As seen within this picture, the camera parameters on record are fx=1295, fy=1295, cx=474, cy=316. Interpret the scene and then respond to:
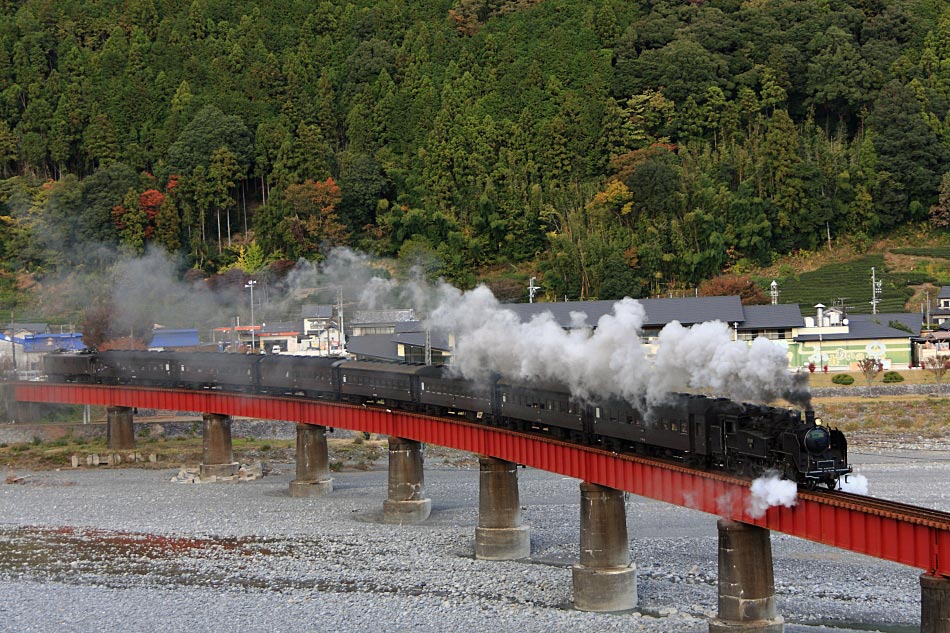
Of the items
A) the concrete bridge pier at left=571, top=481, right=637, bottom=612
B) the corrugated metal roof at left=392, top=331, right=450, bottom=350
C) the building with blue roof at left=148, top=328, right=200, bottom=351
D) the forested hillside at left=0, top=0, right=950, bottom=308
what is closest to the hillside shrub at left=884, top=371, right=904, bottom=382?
the forested hillside at left=0, top=0, right=950, bottom=308

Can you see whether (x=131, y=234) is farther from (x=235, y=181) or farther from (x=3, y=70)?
(x=3, y=70)

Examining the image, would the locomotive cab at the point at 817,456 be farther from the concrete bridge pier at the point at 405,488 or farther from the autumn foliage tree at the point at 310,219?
the autumn foliage tree at the point at 310,219

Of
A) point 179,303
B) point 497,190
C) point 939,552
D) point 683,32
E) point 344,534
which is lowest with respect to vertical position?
point 344,534

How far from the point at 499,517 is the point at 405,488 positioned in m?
8.83

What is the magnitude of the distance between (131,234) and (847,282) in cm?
6765

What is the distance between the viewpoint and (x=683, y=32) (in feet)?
455

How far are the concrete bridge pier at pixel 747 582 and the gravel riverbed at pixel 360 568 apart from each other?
446cm

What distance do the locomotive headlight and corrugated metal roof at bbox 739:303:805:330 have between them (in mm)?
59457

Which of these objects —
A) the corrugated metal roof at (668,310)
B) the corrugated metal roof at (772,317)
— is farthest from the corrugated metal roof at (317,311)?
the corrugated metal roof at (772,317)

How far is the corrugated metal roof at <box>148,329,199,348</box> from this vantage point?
103 meters

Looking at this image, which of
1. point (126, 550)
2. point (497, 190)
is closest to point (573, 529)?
point (126, 550)

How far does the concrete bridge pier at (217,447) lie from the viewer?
7262 centimetres

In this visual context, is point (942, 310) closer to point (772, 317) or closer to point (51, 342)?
point (772, 317)

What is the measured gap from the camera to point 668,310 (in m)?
92.8
